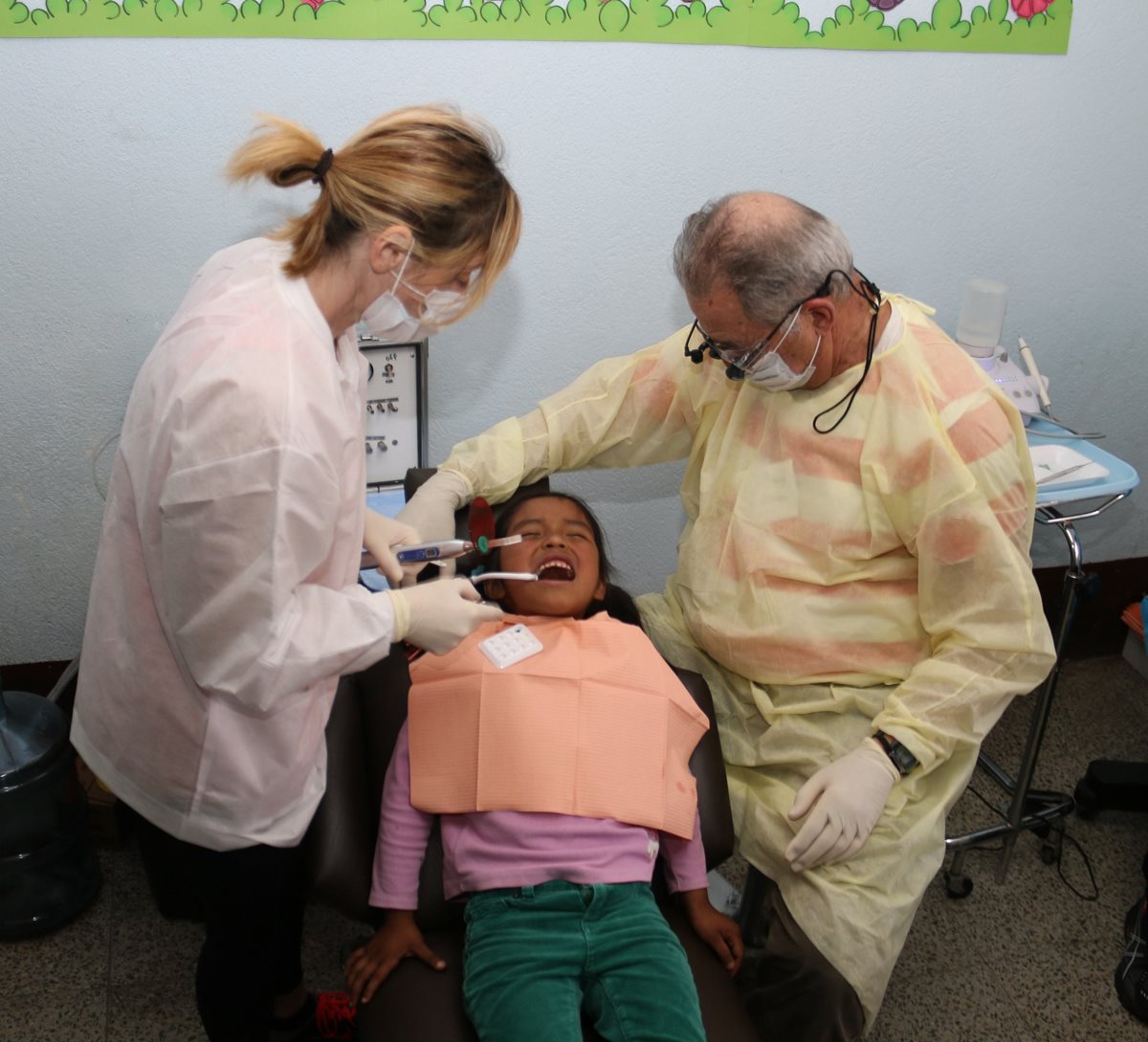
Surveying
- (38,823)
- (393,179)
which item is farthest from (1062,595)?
(38,823)

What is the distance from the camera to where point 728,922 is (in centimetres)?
161

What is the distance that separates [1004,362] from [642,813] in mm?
1262

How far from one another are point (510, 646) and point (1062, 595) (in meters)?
1.09

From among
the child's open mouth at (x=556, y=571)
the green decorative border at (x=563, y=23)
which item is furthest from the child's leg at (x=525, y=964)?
the green decorative border at (x=563, y=23)

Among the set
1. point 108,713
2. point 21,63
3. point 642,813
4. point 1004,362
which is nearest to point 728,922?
point 642,813

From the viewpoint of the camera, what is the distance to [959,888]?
221 centimetres

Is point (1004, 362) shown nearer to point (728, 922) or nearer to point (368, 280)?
point (728, 922)

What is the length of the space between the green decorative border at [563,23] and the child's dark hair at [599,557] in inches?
30.7

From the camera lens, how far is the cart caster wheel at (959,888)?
221 cm

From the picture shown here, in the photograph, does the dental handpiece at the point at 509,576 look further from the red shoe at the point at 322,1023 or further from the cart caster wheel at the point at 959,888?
the cart caster wheel at the point at 959,888

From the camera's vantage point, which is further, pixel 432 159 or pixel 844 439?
pixel 844 439

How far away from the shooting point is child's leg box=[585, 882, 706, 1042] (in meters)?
1.37

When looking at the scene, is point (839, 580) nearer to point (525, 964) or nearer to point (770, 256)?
point (770, 256)

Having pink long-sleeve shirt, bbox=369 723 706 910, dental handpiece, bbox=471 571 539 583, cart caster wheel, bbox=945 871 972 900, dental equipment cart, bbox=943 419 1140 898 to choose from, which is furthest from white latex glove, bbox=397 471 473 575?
cart caster wheel, bbox=945 871 972 900
